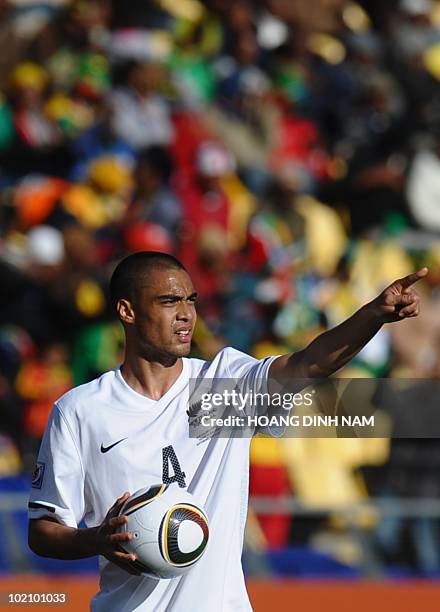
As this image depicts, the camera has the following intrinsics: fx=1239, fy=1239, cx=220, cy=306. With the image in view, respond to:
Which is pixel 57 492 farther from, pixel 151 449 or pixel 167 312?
pixel 167 312

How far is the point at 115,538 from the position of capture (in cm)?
398

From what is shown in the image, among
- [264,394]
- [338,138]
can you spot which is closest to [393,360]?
[338,138]

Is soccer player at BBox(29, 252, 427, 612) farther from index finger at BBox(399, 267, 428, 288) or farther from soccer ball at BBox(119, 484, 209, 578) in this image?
index finger at BBox(399, 267, 428, 288)

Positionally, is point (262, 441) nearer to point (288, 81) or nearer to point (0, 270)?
point (0, 270)

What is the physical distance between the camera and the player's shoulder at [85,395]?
448 cm

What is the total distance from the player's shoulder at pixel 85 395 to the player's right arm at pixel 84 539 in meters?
0.41

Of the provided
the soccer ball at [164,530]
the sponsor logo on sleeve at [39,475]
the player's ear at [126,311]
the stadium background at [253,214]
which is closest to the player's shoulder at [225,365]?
the player's ear at [126,311]

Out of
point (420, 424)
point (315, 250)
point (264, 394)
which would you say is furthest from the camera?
point (315, 250)

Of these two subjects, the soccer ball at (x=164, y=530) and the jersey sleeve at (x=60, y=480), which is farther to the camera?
the jersey sleeve at (x=60, y=480)

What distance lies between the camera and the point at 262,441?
29.5 feet

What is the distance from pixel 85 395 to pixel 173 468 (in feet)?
1.43

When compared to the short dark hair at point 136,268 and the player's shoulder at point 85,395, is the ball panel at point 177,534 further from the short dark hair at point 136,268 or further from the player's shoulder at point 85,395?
the short dark hair at point 136,268

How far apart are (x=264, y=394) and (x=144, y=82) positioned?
7.21m

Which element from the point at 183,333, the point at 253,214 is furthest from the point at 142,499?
the point at 253,214
